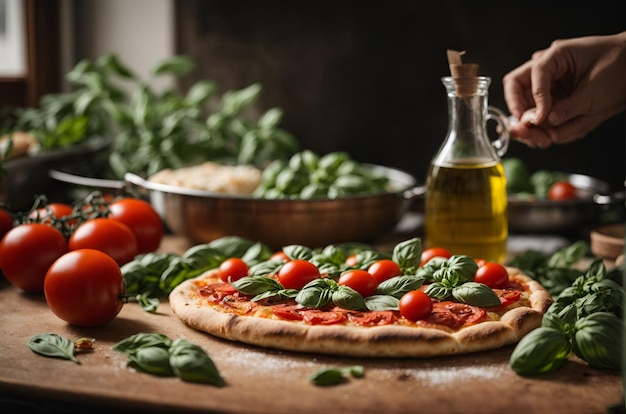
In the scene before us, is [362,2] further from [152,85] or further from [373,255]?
[373,255]

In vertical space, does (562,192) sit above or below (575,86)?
below

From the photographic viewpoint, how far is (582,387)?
4.75ft

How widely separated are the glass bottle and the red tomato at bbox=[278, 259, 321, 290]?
53cm

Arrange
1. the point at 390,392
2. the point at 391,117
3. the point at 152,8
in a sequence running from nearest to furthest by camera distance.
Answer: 1. the point at 390,392
2. the point at 391,117
3. the point at 152,8

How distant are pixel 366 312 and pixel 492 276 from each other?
35 centimetres

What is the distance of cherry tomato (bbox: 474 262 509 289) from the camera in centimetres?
185

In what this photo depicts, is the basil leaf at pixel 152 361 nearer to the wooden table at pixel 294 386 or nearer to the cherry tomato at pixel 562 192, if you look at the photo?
the wooden table at pixel 294 386

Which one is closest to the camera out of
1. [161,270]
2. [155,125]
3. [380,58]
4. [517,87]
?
[161,270]

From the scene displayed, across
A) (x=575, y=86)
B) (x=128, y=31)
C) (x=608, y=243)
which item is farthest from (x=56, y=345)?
(x=128, y=31)

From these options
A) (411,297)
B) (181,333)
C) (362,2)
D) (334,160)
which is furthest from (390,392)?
(362,2)

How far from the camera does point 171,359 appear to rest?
1468mm

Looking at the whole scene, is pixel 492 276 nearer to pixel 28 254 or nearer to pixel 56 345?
pixel 56 345

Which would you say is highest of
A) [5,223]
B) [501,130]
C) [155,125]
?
[501,130]

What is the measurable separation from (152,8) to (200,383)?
278cm
